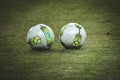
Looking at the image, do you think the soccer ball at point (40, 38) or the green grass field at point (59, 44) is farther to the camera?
the soccer ball at point (40, 38)

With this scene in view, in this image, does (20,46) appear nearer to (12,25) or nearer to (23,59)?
(23,59)

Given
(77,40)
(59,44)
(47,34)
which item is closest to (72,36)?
(77,40)

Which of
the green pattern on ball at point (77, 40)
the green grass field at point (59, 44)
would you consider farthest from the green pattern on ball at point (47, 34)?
the green pattern on ball at point (77, 40)

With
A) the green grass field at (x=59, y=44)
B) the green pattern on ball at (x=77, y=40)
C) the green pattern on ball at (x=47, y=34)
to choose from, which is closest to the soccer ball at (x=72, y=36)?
the green pattern on ball at (x=77, y=40)

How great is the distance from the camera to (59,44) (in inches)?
390

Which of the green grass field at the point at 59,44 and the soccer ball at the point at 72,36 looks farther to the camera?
the soccer ball at the point at 72,36

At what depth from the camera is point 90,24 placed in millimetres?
12891

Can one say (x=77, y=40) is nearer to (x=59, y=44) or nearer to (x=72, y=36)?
(x=72, y=36)

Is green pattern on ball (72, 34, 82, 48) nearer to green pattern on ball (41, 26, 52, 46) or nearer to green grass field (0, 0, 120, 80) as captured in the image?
green grass field (0, 0, 120, 80)

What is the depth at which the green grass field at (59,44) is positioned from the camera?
712cm

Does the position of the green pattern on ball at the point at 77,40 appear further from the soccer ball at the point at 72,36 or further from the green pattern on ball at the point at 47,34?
the green pattern on ball at the point at 47,34

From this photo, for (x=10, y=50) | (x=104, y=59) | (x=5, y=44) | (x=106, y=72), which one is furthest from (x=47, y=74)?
(x=5, y=44)

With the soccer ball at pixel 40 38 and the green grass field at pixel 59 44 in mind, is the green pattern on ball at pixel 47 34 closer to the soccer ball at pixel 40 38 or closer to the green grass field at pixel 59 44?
the soccer ball at pixel 40 38

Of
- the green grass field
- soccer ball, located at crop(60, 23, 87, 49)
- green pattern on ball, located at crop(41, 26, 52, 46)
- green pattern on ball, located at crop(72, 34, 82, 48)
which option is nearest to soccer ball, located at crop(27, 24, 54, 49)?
green pattern on ball, located at crop(41, 26, 52, 46)
